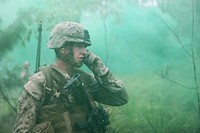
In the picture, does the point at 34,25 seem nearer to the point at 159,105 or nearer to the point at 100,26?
the point at 100,26

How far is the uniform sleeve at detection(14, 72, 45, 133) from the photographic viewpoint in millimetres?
1809

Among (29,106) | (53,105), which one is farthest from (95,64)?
(29,106)

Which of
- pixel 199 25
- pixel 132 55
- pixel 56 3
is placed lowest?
pixel 132 55

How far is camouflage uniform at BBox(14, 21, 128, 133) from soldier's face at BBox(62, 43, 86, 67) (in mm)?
51

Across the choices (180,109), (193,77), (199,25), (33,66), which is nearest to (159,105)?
(180,109)

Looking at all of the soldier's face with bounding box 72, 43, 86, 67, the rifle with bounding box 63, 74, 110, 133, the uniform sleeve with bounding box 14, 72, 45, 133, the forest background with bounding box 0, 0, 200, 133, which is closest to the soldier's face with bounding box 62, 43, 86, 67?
the soldier's face with bounding box 72, 43, 86, 67

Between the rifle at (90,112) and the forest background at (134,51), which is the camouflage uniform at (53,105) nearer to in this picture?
the rifle at (90,112)

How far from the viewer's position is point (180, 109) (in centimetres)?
320

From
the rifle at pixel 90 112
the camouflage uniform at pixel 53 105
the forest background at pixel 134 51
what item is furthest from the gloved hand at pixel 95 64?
the forest background at pixel 134 51

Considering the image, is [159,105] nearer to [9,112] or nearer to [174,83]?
[174,83]

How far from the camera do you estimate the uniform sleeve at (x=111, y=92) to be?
2.09m

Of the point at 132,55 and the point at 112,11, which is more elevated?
the point at 112,11

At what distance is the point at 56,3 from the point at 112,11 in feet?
1.61

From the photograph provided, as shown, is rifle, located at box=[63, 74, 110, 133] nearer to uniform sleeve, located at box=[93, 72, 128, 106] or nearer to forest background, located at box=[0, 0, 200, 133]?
uniform sleeve, located at box=[93, 72, 128, 106]
